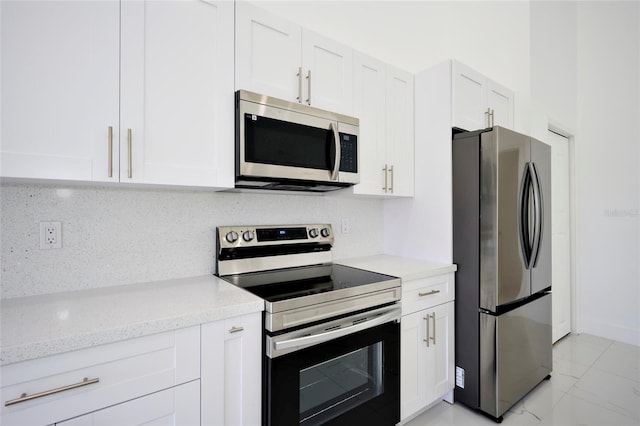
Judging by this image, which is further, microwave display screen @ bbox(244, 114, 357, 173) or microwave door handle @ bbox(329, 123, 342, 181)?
microwave door handle @ bbox(329, 123, 342, 181)

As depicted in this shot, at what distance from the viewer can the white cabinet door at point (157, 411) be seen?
0.95 meters

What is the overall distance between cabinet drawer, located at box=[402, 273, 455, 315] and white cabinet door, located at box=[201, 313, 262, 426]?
0.90 metres

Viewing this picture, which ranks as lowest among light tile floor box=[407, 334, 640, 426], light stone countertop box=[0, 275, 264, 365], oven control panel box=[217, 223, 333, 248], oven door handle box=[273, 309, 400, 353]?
light tile floor box=[407, 334, 640, 426]

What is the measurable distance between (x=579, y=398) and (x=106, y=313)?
287 centimetres

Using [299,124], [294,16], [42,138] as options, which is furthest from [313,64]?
[42,138]

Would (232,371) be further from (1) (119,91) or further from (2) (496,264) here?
(2) (496,264)

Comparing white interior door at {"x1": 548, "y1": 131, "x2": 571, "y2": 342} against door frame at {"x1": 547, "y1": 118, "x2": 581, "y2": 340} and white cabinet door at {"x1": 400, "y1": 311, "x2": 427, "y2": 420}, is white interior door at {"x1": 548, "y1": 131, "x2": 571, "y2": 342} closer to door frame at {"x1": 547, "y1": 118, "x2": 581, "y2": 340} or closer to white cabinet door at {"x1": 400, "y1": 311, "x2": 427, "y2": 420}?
door frame at {"x1": 547, "y1": 118, "x2": 581, "y2": 340}

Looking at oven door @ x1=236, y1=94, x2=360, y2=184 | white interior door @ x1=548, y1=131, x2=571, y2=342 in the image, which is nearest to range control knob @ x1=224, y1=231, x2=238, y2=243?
oven door @ x1=236, y1=94, x2=360, y2=184

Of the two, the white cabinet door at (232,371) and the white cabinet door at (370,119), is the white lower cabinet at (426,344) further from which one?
the white cabinet door at (232,371)

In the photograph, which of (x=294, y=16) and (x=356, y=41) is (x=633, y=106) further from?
(x=294, y=16)

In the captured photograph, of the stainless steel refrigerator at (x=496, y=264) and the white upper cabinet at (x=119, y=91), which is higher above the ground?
the white upper cabinet at (x=119, y=91)

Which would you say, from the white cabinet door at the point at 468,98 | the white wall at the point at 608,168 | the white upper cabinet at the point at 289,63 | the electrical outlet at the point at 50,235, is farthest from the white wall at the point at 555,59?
the electrical outlet at the point at 50,235

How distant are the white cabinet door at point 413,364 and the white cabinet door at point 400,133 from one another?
2.79 ft

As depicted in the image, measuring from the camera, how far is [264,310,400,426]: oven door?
49.6 inches
